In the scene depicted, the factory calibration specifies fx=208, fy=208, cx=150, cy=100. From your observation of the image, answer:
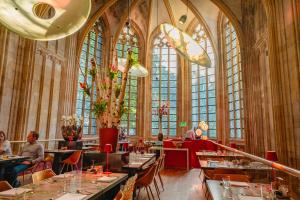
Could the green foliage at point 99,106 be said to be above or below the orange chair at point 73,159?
above

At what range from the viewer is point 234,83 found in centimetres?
1002

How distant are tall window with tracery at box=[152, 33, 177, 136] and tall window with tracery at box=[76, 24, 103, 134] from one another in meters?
3.65

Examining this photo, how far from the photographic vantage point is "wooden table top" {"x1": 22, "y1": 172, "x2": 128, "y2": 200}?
195 cm

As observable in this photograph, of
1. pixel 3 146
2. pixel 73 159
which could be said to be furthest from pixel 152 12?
pixel 3 146

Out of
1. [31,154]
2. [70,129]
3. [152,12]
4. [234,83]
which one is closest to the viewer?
[31,154]

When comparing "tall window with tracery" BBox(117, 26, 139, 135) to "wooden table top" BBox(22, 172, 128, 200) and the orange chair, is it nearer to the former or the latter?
the orange chair

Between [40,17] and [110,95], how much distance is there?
193 centimetres

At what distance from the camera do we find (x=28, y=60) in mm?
6895

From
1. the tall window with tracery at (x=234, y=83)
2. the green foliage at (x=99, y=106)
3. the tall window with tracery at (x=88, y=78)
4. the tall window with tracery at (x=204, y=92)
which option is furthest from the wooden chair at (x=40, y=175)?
the tall window with tracery at (x=204, y=92)

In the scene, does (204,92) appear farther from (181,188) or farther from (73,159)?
(73,159)

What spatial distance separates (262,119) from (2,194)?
7.22 metres

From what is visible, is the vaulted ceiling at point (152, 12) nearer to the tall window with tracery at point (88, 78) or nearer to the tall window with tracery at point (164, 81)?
the tall window with tracery at point (88, 78)

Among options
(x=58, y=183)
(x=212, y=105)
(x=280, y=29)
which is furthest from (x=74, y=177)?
(x=212, y=105)

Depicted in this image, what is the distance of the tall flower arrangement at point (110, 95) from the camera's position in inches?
149
